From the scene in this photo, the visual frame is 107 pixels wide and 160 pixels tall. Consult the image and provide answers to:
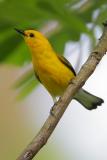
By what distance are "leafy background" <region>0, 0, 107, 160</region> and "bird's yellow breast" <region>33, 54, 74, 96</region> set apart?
321mm

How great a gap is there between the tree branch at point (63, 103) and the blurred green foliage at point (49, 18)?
0.10 m

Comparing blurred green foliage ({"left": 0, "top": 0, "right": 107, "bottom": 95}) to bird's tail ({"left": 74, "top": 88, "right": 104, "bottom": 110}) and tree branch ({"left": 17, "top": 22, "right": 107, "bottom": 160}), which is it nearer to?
tree branch ({"left": 17, "top": 22, "right": 107, "bottom": 160})

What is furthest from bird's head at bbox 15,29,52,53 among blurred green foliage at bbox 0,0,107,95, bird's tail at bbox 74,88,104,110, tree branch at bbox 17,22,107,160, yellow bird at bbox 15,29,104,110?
tree branch at bbox 17,22,107,160

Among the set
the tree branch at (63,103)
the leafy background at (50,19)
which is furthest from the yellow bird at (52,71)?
the tree branch at (63,103)

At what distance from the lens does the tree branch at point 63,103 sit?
588 millimetres

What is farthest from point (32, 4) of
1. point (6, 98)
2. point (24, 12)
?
point (6, 98)

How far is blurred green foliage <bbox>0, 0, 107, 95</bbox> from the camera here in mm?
787

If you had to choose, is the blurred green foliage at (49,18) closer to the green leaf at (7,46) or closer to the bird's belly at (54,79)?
the green leaf at (7,46)

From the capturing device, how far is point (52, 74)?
1225 mm

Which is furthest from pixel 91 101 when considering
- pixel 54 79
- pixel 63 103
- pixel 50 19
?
pixel 63 103

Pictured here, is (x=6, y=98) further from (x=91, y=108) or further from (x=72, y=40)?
(x=72, y=40)

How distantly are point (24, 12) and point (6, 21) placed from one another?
5cm

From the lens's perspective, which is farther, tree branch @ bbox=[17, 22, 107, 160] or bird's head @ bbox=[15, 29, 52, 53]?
bird's head @ bbox=[15, 29, 52, 53]

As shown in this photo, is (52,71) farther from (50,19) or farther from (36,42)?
(50,19)
